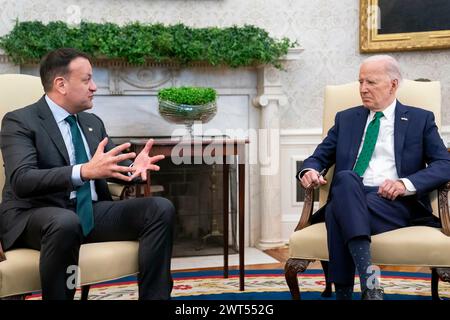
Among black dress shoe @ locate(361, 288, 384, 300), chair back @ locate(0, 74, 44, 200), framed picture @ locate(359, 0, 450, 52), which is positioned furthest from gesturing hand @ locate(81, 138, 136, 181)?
framed picture @ locate(359, 0, 450, 52)

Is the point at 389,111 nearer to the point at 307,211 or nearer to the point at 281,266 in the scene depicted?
the point at 307,211

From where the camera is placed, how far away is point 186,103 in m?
3.53

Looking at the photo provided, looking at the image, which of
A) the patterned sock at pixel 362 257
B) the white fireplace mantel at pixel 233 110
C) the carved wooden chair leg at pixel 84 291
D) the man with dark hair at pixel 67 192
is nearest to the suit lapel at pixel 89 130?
the man with dark hair at pixel 67 192

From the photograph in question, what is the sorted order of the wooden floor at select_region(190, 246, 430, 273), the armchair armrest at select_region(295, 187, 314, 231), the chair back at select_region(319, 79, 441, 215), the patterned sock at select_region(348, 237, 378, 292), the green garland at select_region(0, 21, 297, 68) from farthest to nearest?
the green garland at select_region(0, 21, 297, 68), the wooden floor at select_region(190, 246, 430, 273), the chair back at select_region(319, 79, 441, 215), the armchair armrest at select_region(295, 187, 314, 231), the patterned sock at select_region(348, 237, 378, 292)

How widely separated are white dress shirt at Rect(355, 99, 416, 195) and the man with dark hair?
107cm

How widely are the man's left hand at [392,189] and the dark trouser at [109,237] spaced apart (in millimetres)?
974

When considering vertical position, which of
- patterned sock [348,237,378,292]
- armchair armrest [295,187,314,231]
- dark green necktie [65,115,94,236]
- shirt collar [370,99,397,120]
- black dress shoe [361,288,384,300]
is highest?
shirt collar [370,99,397,120]

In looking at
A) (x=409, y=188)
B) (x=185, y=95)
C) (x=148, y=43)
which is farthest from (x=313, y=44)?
(x=409, y=188)

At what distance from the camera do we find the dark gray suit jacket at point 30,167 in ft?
7.63

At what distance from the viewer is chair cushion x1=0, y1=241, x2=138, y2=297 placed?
7.16 ft

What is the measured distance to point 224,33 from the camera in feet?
14.4

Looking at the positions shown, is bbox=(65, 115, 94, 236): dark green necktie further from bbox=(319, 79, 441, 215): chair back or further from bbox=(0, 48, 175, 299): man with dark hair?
bbox=(319, 79, 441, 215): chair back

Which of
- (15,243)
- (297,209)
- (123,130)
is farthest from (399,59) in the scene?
(15,243)

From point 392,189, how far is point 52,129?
154 centimetres
